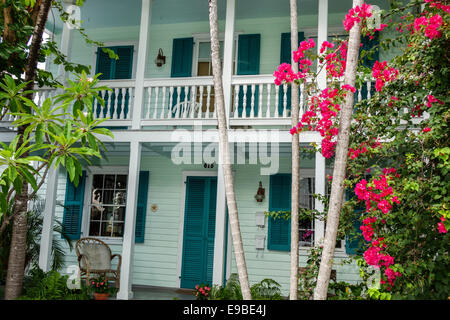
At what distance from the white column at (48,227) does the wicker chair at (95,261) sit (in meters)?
0.50

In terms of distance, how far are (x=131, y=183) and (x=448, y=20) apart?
16.4 ft

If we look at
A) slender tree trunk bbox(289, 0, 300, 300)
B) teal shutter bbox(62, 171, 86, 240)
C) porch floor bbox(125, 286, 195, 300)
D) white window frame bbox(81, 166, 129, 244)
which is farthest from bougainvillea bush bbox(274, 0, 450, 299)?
teal shutter bbox(62, 171, 86, 240)

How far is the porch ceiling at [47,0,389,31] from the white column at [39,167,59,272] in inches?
126

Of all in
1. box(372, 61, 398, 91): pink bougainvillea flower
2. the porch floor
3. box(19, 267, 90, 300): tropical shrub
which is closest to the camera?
box(372, 61, 398, 91): pink bougainvillea flower

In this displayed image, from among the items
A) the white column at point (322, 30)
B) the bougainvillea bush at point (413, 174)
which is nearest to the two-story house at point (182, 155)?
the white column at point (322, 30)

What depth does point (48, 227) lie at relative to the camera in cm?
694

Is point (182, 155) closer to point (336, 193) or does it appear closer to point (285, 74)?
point (285, 74)

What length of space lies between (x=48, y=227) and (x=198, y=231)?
9.43 feet

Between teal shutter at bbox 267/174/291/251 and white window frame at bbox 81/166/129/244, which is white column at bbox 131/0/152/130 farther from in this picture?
teal shutter at bbox 267/174/291/251

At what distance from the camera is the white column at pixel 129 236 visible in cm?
645

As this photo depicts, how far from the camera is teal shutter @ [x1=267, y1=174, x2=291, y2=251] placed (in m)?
7.78

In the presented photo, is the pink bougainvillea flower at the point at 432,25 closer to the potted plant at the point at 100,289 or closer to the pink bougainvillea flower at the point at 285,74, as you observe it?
the pink bougainvillea flower at the point at 285,74
